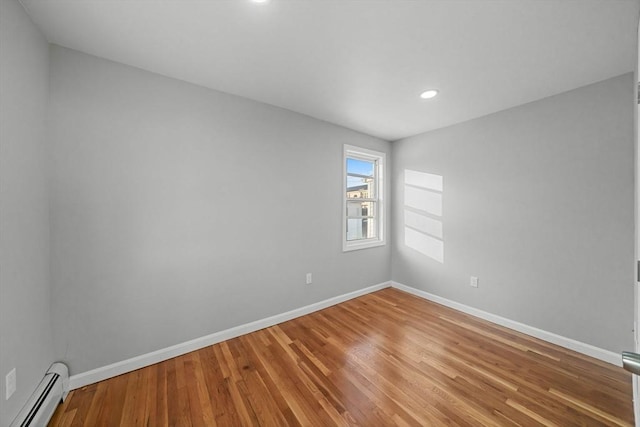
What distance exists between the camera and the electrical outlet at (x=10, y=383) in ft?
3.94

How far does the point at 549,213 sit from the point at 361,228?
2.21m

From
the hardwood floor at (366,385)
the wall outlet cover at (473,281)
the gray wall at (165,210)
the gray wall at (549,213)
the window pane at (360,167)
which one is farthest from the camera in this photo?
the window pane at (360,167)

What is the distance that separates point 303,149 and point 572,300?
3.20 meters

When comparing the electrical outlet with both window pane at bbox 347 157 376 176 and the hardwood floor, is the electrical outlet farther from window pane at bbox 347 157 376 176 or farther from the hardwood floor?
window pane at bbox 347 157 376 176

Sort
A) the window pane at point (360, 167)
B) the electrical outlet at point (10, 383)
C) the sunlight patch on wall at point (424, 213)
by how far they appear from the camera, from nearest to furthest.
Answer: the electrical outlet at point (10, 383), the sunlight patch on wall at point (424, 213), the window pane at point (360, 167)

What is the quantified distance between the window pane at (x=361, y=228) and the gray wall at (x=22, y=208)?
10.1 feet

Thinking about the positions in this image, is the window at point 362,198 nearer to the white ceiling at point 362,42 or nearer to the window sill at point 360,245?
the window sill at point 360,245

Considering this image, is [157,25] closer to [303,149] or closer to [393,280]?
[303,149]

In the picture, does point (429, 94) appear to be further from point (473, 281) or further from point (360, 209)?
point (473, 281)

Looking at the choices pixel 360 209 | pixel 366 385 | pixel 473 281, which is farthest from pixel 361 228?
pixel 366 385

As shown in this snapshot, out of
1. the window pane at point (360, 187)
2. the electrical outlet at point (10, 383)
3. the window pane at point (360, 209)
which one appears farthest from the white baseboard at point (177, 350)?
the window pane at point (360, 187)

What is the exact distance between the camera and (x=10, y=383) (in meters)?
1.22

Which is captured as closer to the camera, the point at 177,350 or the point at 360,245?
the point at 177,350

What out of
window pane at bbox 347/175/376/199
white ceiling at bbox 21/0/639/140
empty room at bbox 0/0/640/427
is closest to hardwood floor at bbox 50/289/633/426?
empty room at bbox 0/0/640/427
